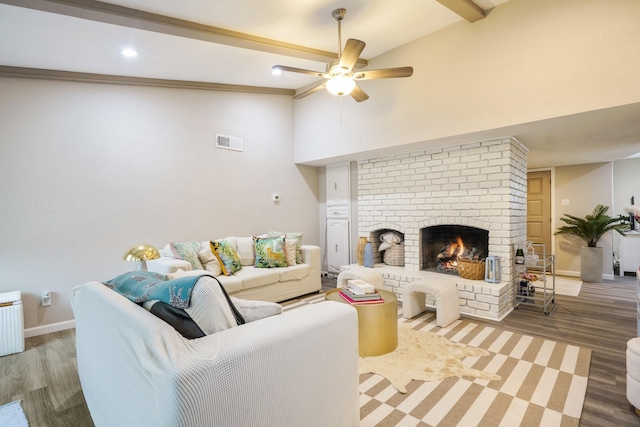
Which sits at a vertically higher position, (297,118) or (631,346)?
(297,118)

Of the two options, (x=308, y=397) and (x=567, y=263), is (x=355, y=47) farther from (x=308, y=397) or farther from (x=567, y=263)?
(x=567, y=263)

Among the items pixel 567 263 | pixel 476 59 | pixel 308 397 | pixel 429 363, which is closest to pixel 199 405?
pixel 308 397

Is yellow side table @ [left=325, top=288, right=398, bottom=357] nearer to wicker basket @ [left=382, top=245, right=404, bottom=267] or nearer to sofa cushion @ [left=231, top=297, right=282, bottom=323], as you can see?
sofa cushion @ [left=231, top=297, right=282, bottom=323]

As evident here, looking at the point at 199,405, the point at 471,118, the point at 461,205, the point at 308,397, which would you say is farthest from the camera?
the point at 461,205

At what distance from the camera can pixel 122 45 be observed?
2904 millimetres

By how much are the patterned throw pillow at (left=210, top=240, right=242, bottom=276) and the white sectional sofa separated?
0.20ft

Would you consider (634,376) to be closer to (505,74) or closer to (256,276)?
(505,74)

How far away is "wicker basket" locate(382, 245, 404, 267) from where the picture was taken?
449cm

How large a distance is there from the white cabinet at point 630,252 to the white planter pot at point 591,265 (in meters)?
0.80

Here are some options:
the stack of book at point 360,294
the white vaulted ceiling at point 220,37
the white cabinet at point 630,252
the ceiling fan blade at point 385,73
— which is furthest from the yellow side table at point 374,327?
the white cabinet at point 630,252

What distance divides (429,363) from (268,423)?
166 centimetres

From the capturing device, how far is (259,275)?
373cm

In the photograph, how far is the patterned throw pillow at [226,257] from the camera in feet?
12.2

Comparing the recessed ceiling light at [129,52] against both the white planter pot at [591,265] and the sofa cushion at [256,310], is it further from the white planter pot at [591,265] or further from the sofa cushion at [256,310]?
the white planter pot at [591,265]
